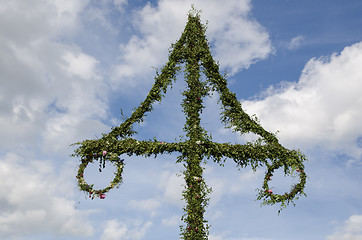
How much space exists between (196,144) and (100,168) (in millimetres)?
2684

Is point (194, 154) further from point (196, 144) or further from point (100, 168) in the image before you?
point (100, 168)

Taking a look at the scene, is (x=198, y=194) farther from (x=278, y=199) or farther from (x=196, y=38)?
(x=196, y=38)

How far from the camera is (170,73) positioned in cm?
1085

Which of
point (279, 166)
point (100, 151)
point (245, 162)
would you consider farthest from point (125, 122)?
point (279, 166)

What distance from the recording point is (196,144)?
9.89 meters

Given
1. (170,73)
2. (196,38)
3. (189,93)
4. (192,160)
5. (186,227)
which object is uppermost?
(196,38)

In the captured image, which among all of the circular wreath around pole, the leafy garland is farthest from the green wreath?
the circular wreath around pole

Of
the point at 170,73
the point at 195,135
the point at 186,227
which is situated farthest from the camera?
the point at 170,73

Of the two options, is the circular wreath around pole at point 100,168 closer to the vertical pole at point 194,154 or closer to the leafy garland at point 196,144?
the leafy garland at point 196,144

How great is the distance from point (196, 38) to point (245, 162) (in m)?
4.08

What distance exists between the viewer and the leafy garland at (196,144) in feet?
31.5

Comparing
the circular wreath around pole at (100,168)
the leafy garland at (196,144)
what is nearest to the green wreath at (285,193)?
the leafy garland at (196,144)

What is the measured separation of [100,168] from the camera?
9.94 metres

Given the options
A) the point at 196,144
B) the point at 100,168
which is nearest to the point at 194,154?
the point at 196,144
